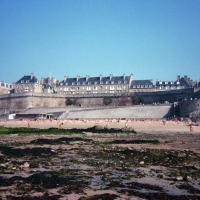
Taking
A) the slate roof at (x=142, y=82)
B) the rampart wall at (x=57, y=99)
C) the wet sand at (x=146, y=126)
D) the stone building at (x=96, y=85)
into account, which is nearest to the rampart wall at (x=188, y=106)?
the wet sand at (x=146, y=126)

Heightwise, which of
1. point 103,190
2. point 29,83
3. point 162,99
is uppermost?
point 29,83

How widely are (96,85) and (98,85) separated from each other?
2.60 ft

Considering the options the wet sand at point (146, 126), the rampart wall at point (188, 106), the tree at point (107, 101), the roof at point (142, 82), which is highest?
the roof at point (142, 82)

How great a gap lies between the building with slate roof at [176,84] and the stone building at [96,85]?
1086 cm

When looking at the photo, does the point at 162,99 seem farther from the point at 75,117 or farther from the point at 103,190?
the point at 103,190

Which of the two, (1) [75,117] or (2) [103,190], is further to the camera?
(1) [75,117]

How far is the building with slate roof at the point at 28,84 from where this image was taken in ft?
Result: 338

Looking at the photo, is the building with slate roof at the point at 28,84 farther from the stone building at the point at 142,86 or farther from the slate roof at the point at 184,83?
the slate roof at the point at 184,83

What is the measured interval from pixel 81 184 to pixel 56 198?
1.38 meters

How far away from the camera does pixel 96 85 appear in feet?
346

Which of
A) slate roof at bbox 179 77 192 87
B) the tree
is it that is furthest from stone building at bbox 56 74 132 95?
slate roof at bbox 179 77 192 87

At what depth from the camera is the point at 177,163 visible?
459 inches

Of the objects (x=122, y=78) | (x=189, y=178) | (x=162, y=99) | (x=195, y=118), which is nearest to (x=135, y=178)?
(x=189, y=178)

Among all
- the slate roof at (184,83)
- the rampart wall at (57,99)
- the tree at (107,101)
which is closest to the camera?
the rampart wall at (57,99)
